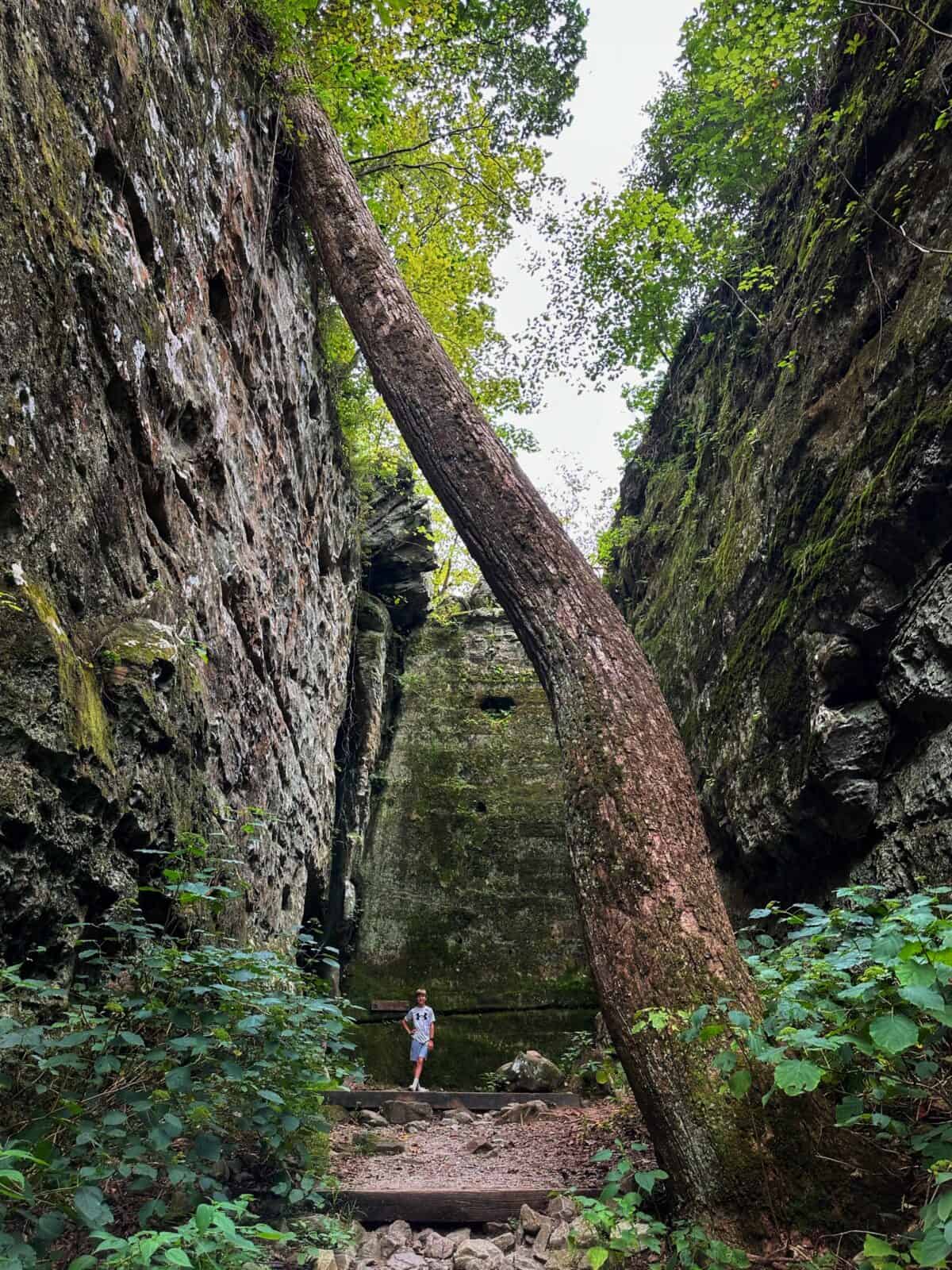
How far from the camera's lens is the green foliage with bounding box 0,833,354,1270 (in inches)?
70.4

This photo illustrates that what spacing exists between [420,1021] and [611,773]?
5.53 meters

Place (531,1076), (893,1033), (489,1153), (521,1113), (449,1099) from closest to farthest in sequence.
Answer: (893,1033) → (489,1153) → (521,1113) → (449,1099) → (531,1076)

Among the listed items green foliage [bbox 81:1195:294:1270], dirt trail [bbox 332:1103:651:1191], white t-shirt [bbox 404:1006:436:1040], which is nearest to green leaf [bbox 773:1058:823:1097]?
green foliage [bbox 81:1195:294:1270]

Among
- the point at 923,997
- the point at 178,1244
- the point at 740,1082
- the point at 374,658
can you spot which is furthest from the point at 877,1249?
the point at 374,658

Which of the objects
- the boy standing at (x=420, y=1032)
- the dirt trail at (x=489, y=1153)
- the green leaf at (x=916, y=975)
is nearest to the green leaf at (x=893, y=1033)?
the green leaf at (x=916, y=975)

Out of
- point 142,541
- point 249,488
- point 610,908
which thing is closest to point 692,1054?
point 610,908

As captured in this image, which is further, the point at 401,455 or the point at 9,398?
the point at 401,455

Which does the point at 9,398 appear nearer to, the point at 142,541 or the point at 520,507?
the point at 142,541

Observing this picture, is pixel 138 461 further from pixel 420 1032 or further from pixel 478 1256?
pixel 420 1032

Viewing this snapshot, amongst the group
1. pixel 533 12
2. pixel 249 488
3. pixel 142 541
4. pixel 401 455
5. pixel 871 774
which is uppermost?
pixel 533 12

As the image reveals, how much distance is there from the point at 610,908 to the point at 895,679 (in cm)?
183

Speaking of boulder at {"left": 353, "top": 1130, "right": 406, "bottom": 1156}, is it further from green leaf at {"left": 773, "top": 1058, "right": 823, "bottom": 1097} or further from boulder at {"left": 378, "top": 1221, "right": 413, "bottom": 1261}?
green leaf at {"left": 773, "top": 1058, "right": 823, "bottom": 1097}

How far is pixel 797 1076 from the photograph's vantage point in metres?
1.84

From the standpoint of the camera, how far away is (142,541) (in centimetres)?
324
